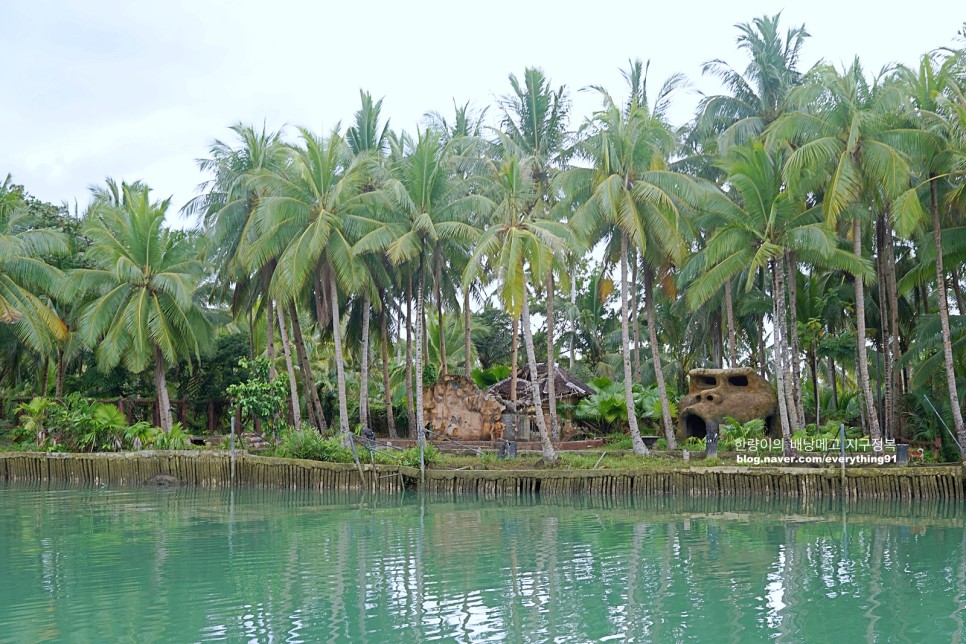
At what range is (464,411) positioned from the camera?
28859mm

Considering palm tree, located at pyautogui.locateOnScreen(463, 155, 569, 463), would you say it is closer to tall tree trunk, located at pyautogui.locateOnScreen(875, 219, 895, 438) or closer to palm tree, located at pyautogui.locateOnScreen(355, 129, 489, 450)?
palm tree, located at pyautogui.locateOnScreen(355, 129, 489, 450)

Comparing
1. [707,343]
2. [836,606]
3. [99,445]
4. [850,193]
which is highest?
[850,193]

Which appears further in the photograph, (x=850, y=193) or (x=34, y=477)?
(x=34, y=477)

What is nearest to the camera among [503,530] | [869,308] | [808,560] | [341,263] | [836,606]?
[836,606]

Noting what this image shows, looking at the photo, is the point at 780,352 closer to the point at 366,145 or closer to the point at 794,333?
the point at 794,333

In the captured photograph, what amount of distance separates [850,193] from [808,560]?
33.9 ft

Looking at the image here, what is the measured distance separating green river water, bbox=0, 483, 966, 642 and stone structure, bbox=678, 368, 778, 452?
23.1 ft

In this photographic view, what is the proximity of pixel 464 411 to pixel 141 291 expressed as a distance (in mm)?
10378

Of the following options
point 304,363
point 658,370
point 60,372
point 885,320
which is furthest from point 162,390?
point 885,320

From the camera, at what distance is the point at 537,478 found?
21562mm

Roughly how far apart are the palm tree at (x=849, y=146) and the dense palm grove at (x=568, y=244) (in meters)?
0.06

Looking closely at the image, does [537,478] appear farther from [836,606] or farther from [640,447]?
[836,606]

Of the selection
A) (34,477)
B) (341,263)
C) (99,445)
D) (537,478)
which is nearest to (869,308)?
(537,478)

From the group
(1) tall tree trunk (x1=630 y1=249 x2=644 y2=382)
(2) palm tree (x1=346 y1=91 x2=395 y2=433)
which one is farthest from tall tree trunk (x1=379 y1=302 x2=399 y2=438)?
(1) tall tree trunk (x1=630 y1=249 x2=644 y2=382)
